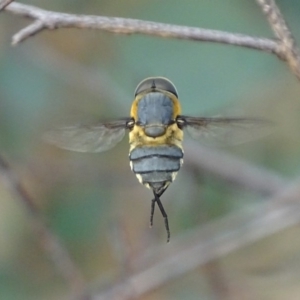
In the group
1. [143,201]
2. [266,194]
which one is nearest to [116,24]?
[266,194]

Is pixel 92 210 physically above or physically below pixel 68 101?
below

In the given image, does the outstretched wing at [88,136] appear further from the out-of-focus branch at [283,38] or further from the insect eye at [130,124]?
the out-of-focus branch at [283,38]

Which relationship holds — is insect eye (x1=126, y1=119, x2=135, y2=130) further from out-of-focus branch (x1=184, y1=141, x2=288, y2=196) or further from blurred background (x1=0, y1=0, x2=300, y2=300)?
blurred background (x1=0, y1=0, x2=300, y2=300)

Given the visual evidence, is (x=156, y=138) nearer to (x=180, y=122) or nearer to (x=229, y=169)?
(x=180, y=122)

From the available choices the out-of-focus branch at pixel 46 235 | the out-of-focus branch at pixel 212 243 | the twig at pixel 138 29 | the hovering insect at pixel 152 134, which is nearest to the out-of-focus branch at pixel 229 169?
Answer: the out-of-focus branch at pixel 212 243

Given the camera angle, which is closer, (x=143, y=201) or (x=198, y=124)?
(x=198, y=124)

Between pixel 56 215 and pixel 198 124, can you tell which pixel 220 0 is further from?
pixel 198 124
